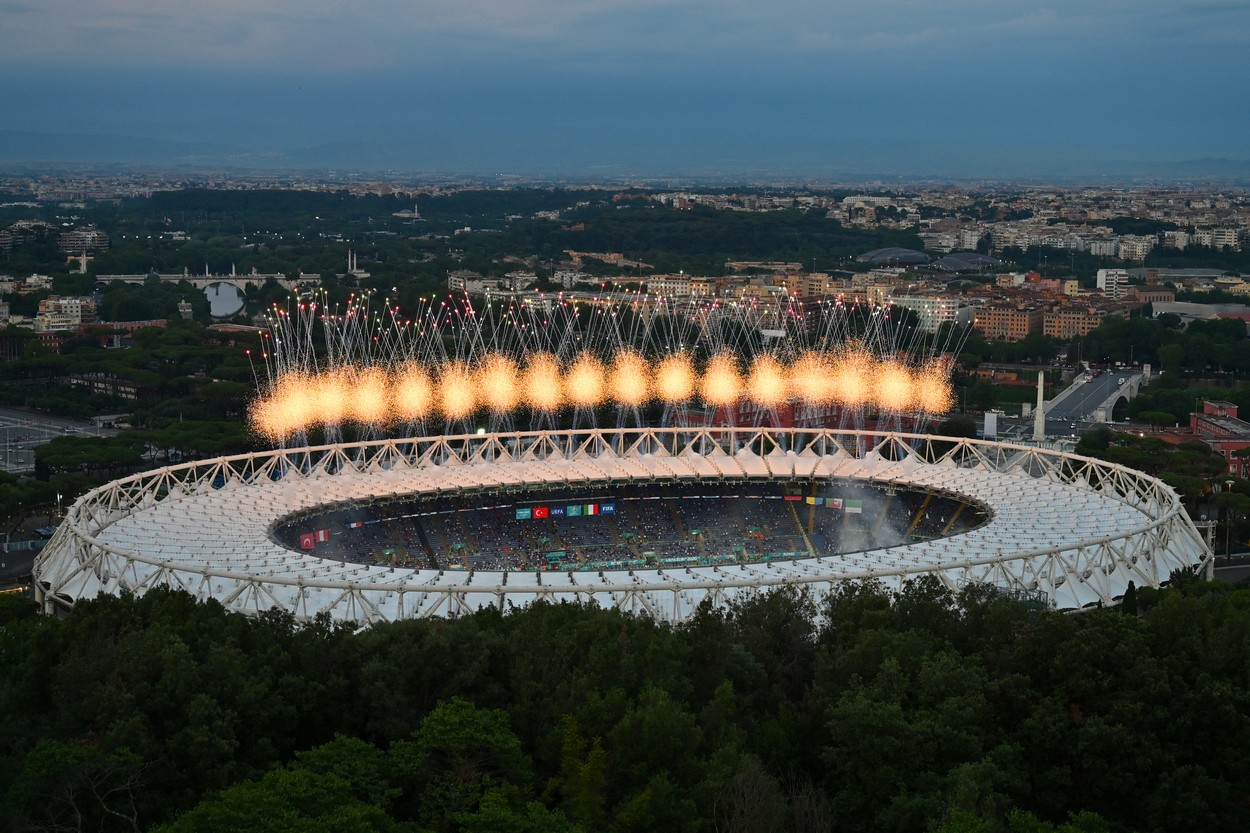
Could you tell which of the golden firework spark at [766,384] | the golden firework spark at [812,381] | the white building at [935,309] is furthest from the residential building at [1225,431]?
the white building at [935,309]

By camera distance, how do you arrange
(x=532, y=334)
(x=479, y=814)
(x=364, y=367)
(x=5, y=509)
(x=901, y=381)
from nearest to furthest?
(x=479, y=814), (x=5, y=509), (x=364, y=367), (x=901, y=381), (x=532, y=334)

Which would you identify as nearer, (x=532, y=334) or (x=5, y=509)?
(x=5, y=509)

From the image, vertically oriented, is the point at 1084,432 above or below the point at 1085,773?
below

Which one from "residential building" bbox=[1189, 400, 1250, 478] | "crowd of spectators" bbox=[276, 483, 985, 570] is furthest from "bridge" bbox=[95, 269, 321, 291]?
"crowd of spectators" bbox=[276, 483, 985, 570]

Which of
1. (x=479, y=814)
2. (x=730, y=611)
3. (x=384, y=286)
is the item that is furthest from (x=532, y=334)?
(x=479, y=814)

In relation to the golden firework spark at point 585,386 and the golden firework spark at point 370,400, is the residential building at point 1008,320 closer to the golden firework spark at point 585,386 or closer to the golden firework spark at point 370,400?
the golden firework spark at point 585,386

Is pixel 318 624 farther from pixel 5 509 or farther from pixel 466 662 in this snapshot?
pixel 5 509

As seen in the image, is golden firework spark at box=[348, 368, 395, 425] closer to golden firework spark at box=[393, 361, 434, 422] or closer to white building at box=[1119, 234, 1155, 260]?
golden firework spark at box=[393, 361, 434, 422]
